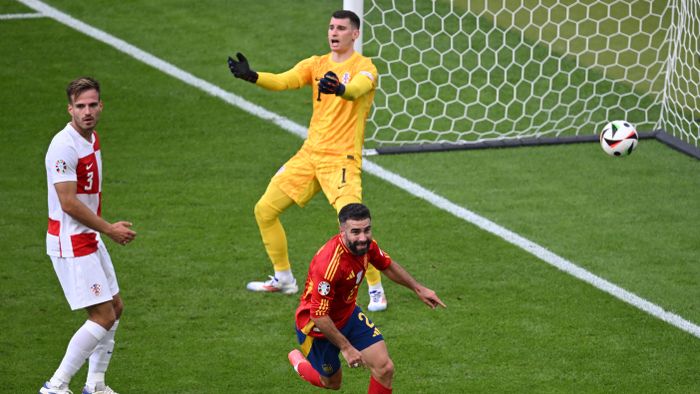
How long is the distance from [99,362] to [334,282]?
1733 millimetres

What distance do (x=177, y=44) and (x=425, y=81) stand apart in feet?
10.9

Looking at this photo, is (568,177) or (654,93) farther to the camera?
(654,93)

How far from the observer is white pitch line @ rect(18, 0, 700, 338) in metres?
9.48

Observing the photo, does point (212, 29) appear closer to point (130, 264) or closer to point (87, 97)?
point (130, 264)

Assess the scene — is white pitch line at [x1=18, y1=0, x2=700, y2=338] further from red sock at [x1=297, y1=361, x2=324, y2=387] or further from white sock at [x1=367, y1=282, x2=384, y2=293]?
red sock at [x1=297, y1=361, x2=324, y2=387]

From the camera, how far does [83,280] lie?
7.43 metres

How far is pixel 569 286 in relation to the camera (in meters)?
9.78

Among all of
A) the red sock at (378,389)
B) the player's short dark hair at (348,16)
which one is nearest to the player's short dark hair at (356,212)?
the red sock at (378,389)

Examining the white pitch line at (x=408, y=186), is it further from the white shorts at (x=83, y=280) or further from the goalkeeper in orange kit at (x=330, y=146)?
the white shorts at (x=83, y=280)

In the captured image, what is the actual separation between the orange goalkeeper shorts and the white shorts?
2.26 metres

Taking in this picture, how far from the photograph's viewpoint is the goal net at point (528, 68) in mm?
13617

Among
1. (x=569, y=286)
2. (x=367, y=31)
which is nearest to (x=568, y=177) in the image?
(x=569, y=286)

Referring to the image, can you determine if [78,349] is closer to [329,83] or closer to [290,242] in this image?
[329,83]

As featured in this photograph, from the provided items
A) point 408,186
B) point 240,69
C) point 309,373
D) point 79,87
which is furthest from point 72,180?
point 408,186
